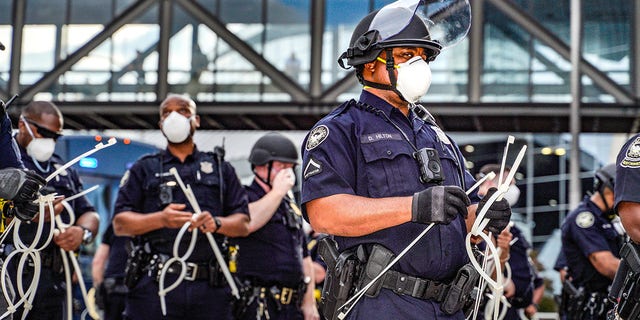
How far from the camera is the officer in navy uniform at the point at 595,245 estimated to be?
8.62 metres

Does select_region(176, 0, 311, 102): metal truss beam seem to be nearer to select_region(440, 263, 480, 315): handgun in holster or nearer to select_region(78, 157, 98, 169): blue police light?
select_region(78, 157, 98, 169): blue police light

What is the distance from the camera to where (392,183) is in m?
4.93

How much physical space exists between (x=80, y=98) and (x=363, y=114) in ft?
63.9

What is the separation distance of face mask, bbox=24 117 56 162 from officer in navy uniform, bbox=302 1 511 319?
11.0 ft

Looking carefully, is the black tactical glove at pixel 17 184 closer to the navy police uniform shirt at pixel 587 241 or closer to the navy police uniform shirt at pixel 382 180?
the navy police uniform shirt at pixel 382 180

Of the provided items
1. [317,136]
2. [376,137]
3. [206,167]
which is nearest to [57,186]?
[206,167]

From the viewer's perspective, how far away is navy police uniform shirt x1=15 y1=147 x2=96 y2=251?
766 centimetres

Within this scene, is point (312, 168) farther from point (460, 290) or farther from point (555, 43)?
point (555, 43)

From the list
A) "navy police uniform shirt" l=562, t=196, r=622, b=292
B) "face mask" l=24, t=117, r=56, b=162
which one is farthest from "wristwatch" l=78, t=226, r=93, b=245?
"navy police uniform shirt" l=562, t=196, r=622, b=292

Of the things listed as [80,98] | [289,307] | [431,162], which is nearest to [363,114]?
[431,162]

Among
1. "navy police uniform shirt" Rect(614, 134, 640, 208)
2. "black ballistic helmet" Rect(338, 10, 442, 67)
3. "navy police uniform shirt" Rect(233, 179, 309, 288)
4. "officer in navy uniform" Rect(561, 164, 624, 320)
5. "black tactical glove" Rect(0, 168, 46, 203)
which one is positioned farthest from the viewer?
"navy police uniform shirt" Rect(233, 179, 309, 288)

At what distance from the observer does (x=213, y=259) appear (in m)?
8.03

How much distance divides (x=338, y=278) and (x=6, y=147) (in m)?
2.07

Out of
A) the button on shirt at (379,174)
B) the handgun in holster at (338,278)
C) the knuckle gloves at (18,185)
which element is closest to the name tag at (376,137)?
the button on shirt at (379,174)
